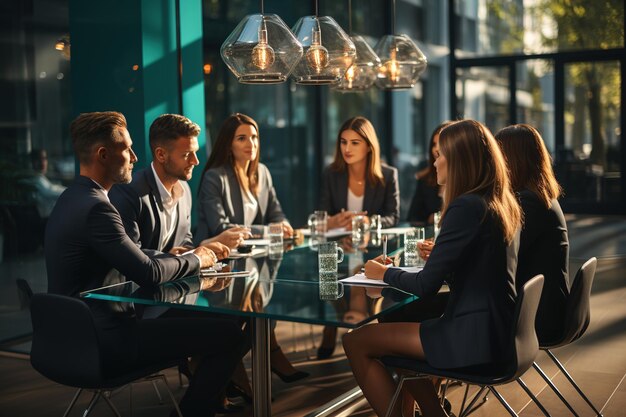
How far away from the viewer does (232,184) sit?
201 inches

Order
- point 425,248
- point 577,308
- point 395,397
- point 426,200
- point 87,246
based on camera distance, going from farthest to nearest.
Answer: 1. point 426,200
2. point 425,248
3. point 577,308
4. point 87,246
5. point 395,397

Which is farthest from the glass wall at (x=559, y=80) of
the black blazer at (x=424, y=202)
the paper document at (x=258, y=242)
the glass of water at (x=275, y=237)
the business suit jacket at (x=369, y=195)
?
the glass of water at (x=275, y=237)

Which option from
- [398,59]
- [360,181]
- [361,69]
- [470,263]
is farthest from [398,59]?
[470,263]

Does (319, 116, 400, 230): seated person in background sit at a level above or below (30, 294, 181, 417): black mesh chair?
above

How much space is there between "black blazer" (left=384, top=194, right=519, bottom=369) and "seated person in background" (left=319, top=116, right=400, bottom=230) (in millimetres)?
2507

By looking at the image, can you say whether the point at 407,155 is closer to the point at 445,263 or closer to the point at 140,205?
the point at 140,205

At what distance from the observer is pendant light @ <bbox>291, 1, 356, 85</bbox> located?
396 centimetres

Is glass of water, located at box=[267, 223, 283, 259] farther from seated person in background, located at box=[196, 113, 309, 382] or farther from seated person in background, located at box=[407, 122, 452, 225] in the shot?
seated person in background, located at box=[407, 122, 452, 225]

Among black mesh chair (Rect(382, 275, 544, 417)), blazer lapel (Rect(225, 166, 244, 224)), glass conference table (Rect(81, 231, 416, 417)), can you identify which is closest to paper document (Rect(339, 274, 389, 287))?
glass conference table (Rect(81, 231, 416, 417))

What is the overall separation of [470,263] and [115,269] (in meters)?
1.43

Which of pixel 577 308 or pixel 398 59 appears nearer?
pixel 577 308

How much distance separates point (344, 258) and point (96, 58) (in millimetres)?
→ 2433

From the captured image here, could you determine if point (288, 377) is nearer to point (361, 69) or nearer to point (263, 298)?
point (263, 298)

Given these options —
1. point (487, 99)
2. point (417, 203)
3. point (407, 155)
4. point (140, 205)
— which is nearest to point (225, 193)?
point (140, 205)
